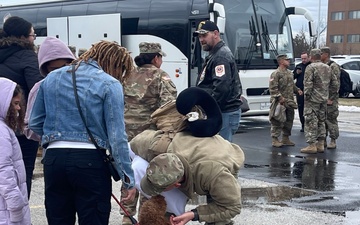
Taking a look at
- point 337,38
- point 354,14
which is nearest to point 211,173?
point 354,14

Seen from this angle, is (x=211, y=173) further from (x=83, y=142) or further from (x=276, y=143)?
(x=276, y=143)

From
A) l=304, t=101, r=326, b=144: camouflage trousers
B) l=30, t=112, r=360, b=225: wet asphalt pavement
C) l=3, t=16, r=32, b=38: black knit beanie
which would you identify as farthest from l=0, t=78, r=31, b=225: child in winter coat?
l=304, t=101, r=326, b=144: camouflage trousers

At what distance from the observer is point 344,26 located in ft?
278

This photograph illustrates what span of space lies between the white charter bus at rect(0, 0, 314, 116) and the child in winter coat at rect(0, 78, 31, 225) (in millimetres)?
9469

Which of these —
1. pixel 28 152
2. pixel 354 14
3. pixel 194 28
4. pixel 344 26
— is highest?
pixel 354 14

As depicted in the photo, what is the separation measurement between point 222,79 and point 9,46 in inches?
85.2

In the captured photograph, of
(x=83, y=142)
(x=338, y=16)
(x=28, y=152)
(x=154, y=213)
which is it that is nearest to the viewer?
(x=154, y=213)

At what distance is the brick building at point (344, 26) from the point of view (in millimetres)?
82562

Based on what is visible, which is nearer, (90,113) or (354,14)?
(90,113)

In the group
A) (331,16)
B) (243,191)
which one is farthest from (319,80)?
(331,16)

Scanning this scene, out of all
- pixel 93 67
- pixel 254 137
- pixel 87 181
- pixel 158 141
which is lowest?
pixel 254 137

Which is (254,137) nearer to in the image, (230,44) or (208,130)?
(230,44)

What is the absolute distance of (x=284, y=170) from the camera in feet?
30.3

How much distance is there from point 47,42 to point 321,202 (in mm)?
4045
